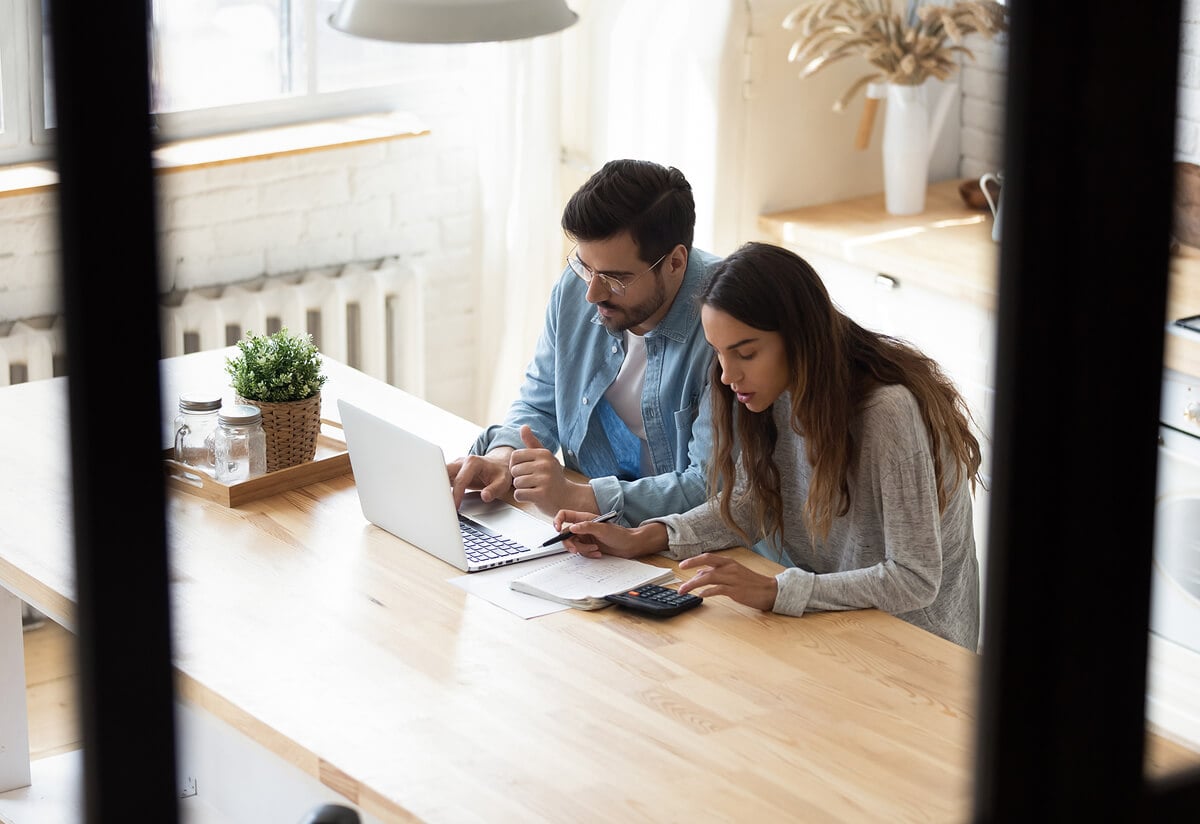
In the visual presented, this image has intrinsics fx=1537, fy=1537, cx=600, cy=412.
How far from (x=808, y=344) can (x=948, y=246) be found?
1439 mm

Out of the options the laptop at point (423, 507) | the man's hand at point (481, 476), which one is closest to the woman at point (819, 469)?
the laptop at point (423, 507)

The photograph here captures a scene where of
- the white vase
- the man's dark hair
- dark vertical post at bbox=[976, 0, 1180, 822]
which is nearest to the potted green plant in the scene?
the man's dark hair

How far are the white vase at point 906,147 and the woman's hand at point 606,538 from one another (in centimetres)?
167

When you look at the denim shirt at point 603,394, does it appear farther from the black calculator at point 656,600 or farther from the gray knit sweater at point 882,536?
the black calculator at point 656,600

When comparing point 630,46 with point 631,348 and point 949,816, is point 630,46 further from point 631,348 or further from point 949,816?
point 949,816

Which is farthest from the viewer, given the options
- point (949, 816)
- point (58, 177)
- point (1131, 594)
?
point (949, 816)

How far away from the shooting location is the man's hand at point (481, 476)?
2330 mm

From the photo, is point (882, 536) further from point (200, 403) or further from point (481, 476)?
point (200, 403)

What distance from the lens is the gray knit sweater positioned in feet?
6.40

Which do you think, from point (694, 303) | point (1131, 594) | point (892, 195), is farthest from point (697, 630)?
point (892, 195)

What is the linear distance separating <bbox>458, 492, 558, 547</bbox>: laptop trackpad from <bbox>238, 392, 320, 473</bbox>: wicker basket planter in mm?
269

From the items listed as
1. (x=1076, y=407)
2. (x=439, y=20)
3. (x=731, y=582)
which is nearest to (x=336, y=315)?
(x=439, y=20)

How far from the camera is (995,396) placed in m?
0.46

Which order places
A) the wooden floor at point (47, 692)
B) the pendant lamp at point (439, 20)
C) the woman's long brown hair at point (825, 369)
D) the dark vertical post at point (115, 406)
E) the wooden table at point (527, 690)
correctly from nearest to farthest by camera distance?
1. the dark vertical post at point (115, 406)
2. the wooden table at point (527, 690)
3. the pendant lamp at point (439, 20)
4. the woman's long brown hair at point (825, 369)
5. the wooden floor at point (47, 692)
